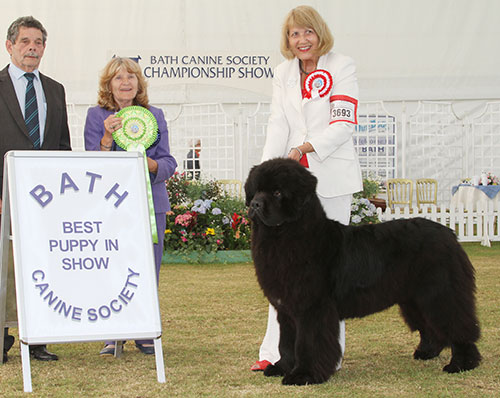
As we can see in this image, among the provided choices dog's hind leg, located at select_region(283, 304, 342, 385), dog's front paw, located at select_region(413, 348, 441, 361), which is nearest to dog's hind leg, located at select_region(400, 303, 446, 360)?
dog's front paw, located at select_region(413, 348, 441, 361)

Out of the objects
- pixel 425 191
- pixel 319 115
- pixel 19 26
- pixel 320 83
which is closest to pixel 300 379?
pixel 319 115

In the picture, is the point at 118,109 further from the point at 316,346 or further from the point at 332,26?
the point at 332,26

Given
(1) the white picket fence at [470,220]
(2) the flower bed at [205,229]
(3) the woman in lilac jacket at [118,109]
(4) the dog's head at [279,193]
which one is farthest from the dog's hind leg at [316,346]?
(1) the white picket fence at [470,220]

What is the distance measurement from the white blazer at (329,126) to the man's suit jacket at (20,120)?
1343mm

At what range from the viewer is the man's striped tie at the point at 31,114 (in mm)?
3646

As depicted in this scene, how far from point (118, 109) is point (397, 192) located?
9194 mm

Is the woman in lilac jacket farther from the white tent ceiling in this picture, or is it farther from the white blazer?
the white tent ceiling

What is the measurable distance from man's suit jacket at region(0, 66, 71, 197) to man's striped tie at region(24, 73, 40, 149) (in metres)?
0.03

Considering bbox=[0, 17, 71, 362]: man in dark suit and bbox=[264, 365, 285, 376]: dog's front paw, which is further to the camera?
bbox=[0, 17, 71, 362]: man in dark suit

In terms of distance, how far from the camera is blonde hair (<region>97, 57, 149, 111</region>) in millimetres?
3707

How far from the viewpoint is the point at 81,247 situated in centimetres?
312

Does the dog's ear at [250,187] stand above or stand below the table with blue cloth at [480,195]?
above

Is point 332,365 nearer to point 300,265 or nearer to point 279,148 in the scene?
point 300,265

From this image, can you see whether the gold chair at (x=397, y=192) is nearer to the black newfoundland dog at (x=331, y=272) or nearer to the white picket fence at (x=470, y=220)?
the white picket fence at (x=470, y=220)
